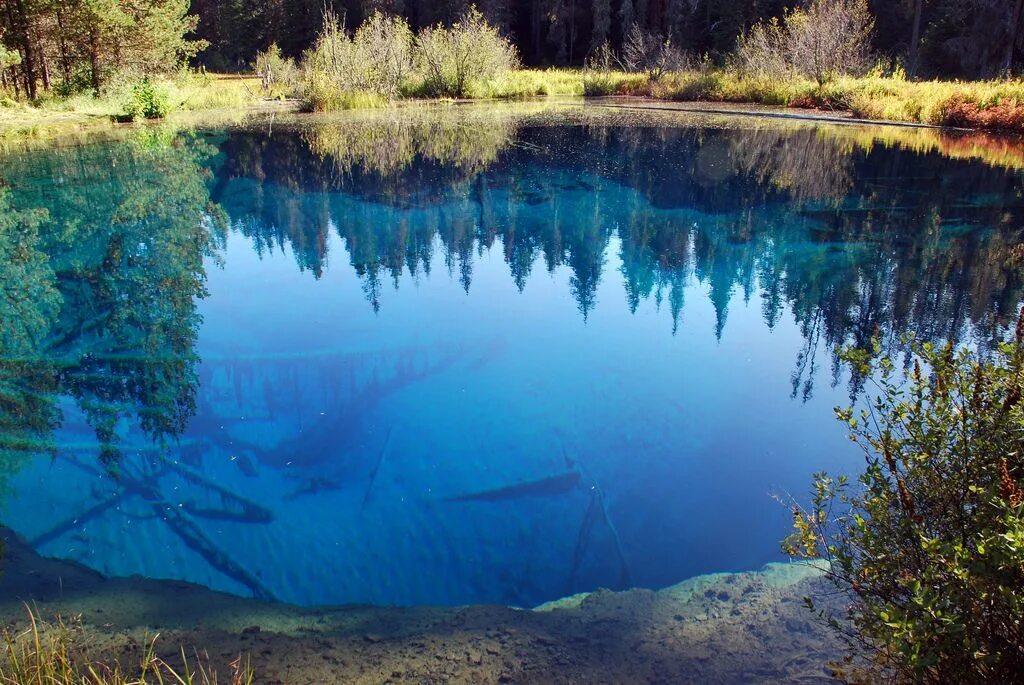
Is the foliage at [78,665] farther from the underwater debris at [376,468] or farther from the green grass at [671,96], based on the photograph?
the green grass at [671,96]

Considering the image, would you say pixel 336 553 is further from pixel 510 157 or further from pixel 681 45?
pixel 681 45

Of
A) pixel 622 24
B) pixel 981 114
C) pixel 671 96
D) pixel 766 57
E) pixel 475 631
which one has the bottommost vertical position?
pixel 475 631

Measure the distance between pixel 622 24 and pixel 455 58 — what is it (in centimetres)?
1529

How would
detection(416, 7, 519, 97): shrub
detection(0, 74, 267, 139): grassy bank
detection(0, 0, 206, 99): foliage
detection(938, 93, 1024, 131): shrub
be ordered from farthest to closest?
detection(416, 7, 519, 97): shrub, detection(0, 0, 206, 99): foliage, detection(0, 74, 267, 139): grassy bank, detection(938, 93, 1024, 131): shrub

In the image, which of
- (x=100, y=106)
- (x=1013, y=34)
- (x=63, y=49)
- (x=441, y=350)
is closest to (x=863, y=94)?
(x=1013, y=34)

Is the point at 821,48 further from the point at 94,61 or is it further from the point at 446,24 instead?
the point at 446,24

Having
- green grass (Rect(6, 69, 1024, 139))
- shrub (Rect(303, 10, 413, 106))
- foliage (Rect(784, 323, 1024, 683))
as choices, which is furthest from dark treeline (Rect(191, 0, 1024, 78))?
foliage (Rect(784, 323, 1024, 683))

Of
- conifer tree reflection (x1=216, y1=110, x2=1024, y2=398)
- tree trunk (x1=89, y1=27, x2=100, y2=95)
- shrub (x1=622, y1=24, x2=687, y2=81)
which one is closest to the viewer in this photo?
conifer tree reflection (x1=216, y1=110, x2=1024, y2=398)

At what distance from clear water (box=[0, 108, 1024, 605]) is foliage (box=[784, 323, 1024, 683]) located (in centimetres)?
113

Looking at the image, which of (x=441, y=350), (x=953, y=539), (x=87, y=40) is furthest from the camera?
(x=87, y=40)

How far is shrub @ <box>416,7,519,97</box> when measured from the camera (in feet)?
74.5

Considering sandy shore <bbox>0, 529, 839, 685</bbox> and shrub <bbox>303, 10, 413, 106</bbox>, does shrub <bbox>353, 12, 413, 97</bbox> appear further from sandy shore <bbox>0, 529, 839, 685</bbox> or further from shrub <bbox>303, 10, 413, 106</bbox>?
sandy shore <bbox>0, 529, 839, 685</bbox>

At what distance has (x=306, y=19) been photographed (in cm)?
3825

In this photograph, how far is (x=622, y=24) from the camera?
3500 centimetres
